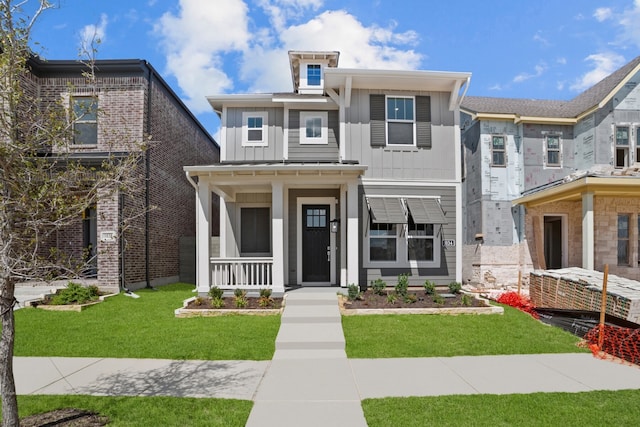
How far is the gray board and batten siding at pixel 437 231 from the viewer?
10.4m

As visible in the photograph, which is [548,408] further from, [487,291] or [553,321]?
[487,291]

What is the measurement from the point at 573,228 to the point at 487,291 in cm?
418

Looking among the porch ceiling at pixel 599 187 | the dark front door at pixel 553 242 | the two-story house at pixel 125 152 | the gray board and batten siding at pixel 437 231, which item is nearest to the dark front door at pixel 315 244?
the gray board and batten siding at pixel 437 231

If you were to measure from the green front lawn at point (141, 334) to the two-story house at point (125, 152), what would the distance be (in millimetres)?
2057

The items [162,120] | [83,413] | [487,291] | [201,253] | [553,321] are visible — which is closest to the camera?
[83,413]

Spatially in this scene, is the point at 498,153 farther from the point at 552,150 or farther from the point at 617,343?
the point at 617,343

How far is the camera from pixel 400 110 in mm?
10766

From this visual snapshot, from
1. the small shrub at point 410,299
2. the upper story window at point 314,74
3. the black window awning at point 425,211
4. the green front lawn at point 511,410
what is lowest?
the green front lawn at point 511,410

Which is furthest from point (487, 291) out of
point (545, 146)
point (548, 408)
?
point (548, 408)

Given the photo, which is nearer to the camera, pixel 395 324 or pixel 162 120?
pixel 395 324

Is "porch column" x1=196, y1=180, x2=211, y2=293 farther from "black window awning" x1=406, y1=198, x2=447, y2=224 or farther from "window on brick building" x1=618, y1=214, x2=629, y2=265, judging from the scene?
"window on brick building" x1=618, y1=214, x2=629, y2=265

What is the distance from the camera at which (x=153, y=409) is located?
3.97 meters

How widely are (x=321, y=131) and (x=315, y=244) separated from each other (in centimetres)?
330

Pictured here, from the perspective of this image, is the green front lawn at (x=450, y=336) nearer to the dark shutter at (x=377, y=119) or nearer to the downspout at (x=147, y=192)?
the dark shutter at (x=377, y=119)
